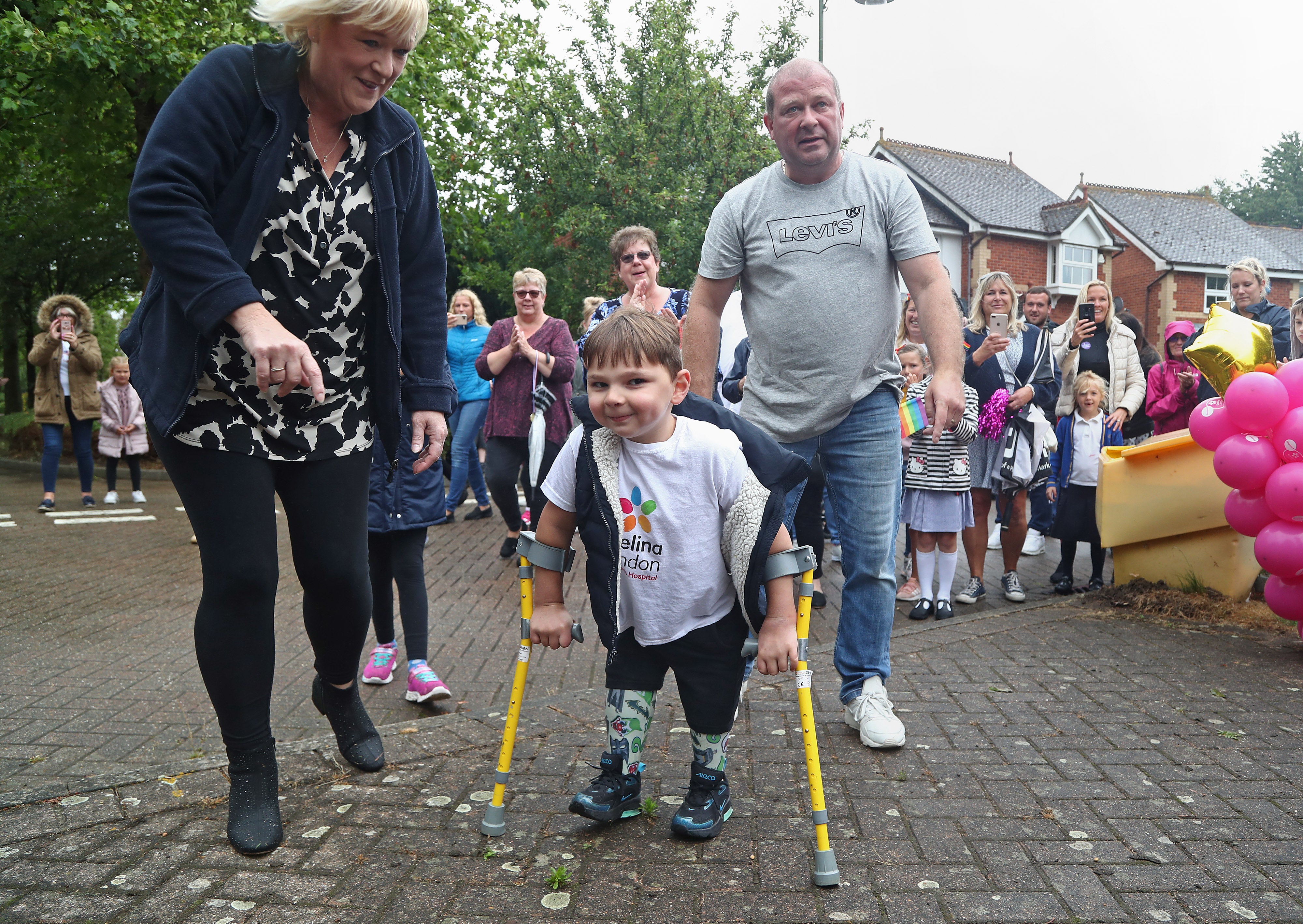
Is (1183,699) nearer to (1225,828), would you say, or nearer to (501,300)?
(1225,828)

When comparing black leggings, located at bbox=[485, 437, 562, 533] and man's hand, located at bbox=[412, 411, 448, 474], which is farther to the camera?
black leggings, located at bbox=[485, 437, 562, 533]

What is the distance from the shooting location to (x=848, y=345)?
11.4 ft

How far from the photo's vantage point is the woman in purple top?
7.45 metres

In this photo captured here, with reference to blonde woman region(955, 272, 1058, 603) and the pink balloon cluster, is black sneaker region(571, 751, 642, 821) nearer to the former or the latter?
the pink balloon cluster

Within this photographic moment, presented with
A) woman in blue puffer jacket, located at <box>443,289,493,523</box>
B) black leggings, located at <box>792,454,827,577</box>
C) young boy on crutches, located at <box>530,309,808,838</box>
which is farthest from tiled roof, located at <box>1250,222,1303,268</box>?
young boy on crutches, located at <box>530,309,808,838</box>

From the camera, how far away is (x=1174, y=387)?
7.09 metres

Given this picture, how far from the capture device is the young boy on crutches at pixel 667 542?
8.35ft

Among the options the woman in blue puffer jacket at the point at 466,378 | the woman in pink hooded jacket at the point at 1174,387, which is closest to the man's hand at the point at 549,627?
the woman in pink hooded jacket at the point at 1174,387

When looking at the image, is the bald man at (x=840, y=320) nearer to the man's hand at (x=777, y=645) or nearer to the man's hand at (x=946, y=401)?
the man's hand at (x=946, y=401)

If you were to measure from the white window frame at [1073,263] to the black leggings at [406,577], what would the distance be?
35.2 m

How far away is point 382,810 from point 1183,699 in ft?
10.2

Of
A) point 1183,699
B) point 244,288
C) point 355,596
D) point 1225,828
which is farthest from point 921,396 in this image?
point 244,288

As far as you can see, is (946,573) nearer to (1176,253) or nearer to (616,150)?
(616,150)

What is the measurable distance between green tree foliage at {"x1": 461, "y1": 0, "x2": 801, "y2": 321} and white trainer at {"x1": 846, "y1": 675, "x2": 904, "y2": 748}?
1593 centimetres
